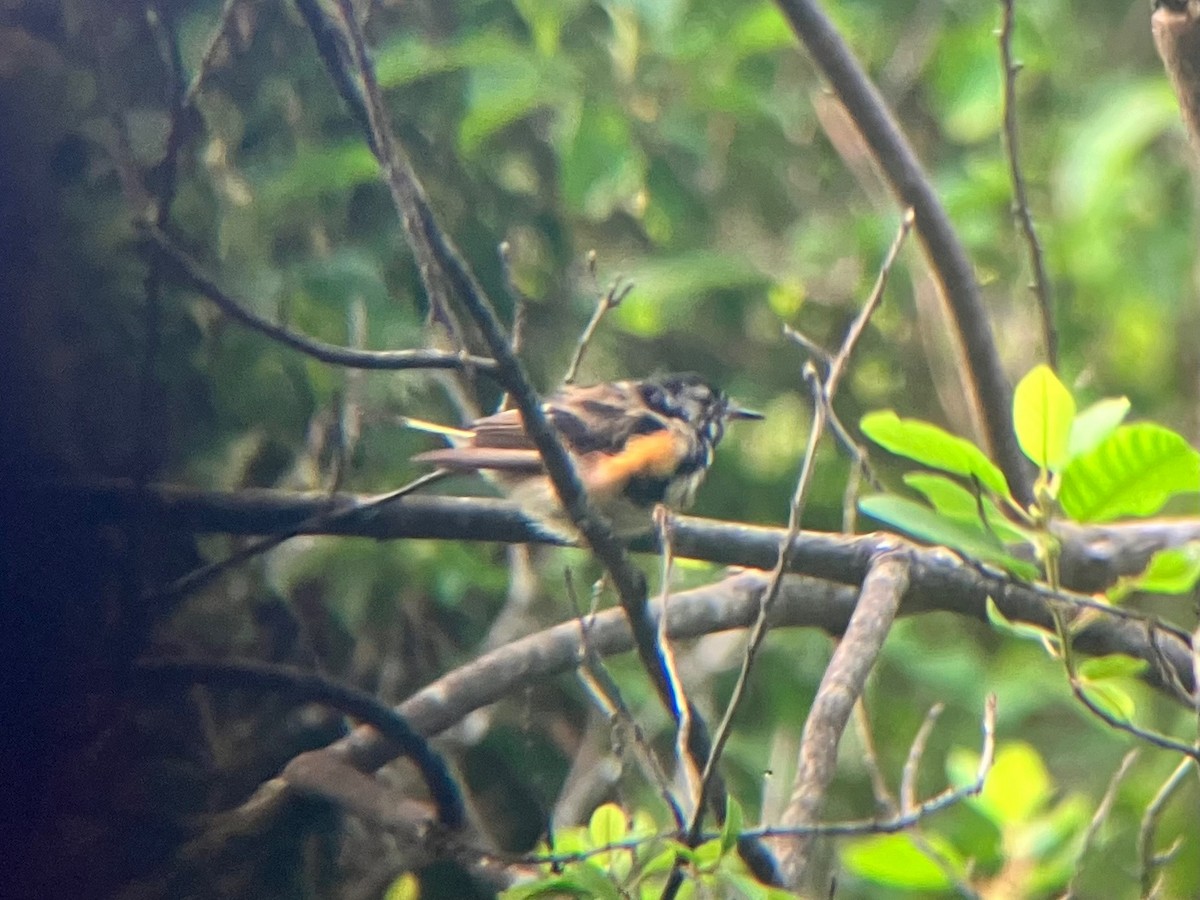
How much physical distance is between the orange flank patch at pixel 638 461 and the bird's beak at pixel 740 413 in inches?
13.7

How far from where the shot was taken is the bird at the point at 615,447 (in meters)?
2.64

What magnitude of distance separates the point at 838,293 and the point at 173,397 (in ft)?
9.37

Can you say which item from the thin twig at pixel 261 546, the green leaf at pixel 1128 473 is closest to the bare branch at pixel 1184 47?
the green leaf at pixel 1128 473

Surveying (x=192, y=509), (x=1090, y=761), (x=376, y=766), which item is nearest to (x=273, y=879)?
(x=376, y=766)

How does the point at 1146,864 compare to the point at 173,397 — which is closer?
the point at 173,397

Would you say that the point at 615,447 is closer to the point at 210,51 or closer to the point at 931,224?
the point at 931,224

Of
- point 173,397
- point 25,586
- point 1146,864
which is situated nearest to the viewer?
point 25,586

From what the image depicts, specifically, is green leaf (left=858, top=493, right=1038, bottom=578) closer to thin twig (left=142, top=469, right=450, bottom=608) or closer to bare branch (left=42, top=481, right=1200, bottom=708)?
bare branch (left=42, top=481, right=1200, bottom=708)

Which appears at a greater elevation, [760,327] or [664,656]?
[760,327]

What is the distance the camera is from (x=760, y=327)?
4.24 m

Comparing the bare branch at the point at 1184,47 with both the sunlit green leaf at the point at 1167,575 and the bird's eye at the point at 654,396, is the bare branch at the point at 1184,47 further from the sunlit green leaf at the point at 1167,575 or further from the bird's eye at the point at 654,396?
the bird's eye at the point at 654,396

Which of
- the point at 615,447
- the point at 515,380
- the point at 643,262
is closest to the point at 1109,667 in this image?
the point at 515,380

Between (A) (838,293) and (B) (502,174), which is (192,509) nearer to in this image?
(B) (502,174)

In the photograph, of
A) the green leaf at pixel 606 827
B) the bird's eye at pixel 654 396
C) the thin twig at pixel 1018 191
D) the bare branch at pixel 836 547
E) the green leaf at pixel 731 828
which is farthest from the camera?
the bird's eye at pixel 654 396
